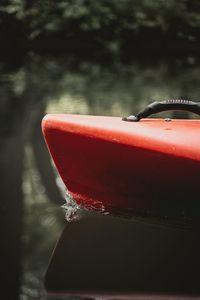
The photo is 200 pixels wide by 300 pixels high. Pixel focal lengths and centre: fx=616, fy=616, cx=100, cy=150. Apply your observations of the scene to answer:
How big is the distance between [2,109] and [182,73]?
260 centimetres

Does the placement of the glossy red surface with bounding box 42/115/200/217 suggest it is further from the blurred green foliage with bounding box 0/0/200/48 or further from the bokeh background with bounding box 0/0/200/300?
the blurred green foliage with bounding box 0/0/200/48

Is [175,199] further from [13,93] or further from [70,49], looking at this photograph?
[70,49]

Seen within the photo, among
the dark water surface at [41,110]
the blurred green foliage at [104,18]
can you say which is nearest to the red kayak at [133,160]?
the dark water surface at [41,110]

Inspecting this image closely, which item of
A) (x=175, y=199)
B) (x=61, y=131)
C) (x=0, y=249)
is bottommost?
(x=0, y=249)

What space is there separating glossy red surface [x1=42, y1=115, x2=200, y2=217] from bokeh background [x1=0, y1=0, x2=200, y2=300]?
225 millimetres

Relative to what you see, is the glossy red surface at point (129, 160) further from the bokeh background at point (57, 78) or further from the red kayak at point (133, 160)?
the bokeh background at point (57, 78)

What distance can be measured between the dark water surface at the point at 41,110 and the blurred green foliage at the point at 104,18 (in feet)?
1.78

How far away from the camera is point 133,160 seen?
1.93m

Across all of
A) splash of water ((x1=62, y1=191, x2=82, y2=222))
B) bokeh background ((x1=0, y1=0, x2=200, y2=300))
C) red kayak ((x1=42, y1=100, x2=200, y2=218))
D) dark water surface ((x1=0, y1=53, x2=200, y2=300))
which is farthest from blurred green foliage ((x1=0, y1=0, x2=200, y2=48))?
red kayak ((x1=42, y1=100, x2=200, y2=218))

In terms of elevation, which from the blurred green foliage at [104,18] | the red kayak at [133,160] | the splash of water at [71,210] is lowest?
the splash of water at [71,210]

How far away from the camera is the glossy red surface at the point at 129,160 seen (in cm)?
189

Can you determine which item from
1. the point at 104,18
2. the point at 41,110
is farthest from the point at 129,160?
the point at 104,18

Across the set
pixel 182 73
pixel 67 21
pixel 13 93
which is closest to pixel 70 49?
pixel 67 21

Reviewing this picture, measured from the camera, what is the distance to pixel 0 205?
7.65 feet
